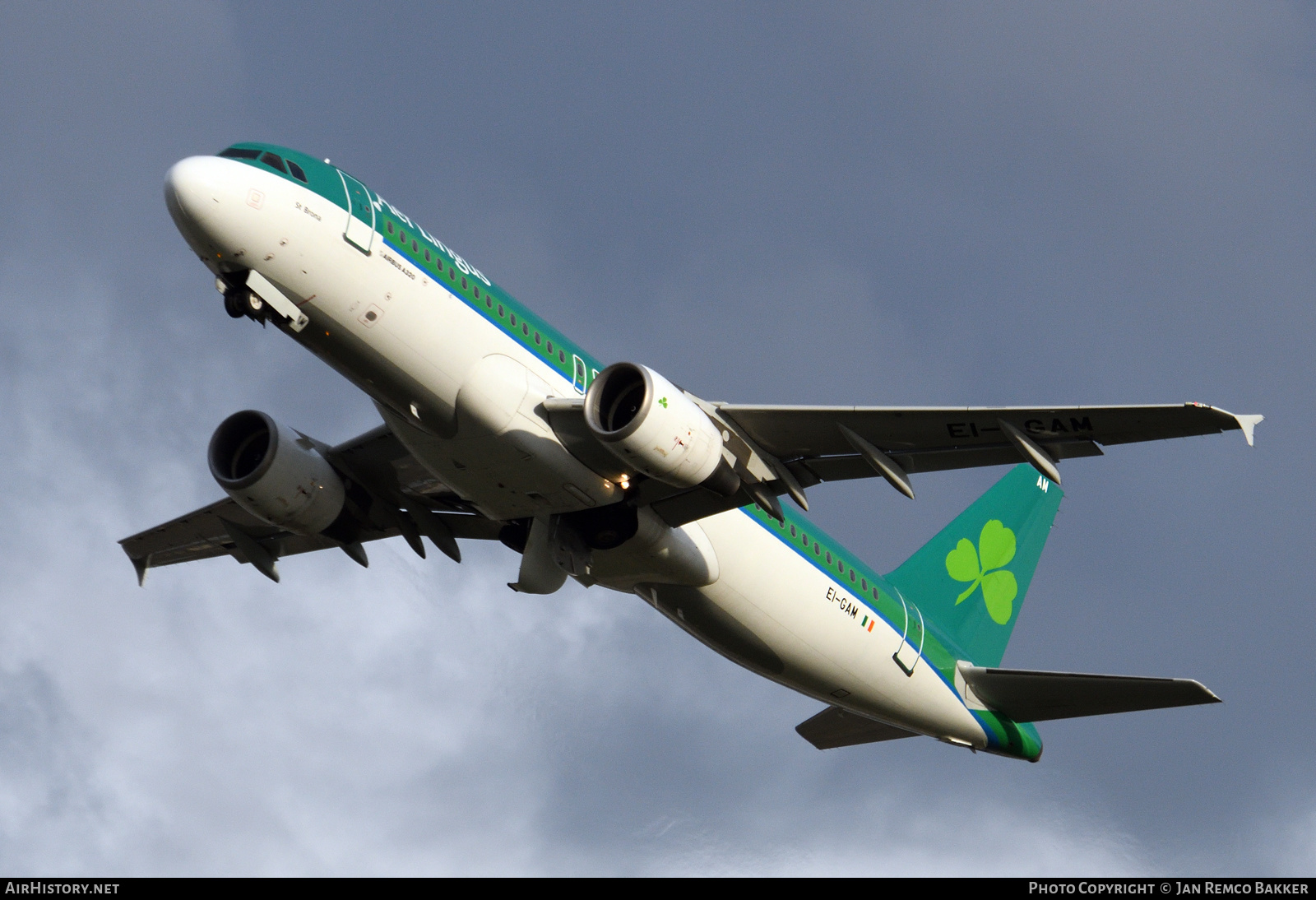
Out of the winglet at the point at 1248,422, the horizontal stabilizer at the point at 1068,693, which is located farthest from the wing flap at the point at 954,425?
the horizontal stabilizer at the point at 1068,693

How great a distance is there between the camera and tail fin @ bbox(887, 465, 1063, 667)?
32.5m

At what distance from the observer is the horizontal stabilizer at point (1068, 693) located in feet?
86.3

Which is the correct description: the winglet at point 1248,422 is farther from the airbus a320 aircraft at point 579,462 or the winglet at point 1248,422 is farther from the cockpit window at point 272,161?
the cockpit window at point 272,161

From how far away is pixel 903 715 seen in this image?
96.8 ft

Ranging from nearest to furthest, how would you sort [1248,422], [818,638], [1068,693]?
[1248,422] < [818,638] < [1068,693]

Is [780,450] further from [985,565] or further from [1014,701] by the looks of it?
[985,565]

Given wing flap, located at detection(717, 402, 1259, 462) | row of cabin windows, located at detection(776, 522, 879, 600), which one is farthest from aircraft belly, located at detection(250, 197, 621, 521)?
row of cabin windows, located at detection(776, 522, 879, 600)

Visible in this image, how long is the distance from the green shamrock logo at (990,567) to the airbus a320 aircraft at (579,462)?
7.15 ft

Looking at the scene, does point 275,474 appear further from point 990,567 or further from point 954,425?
point 990,567

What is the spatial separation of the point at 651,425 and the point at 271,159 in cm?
702

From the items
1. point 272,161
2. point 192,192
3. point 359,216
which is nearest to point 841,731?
point 359,216

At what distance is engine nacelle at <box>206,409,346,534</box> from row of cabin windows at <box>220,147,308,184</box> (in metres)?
6.34

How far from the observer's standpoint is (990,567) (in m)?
34.2
